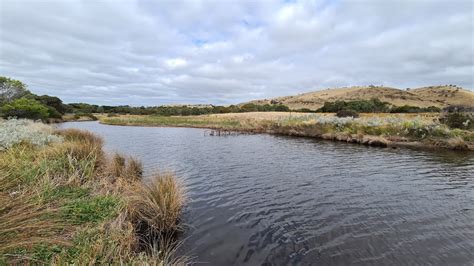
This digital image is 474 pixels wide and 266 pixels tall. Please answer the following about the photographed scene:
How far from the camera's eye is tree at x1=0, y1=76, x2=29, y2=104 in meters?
48.2

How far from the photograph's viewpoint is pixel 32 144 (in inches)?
420

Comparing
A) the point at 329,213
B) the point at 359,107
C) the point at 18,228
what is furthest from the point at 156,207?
the point at 359,107

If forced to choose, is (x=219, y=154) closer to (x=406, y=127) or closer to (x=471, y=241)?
(x=471, y=241)

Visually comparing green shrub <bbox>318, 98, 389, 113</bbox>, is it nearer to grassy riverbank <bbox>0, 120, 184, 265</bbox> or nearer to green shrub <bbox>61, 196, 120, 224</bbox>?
grassy riverbank <bbox>0, 120, 184, 265</bbox>

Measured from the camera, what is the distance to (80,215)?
5.04 m

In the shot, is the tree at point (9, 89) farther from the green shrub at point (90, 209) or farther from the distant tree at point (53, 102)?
the green shrub at point (90, 209)

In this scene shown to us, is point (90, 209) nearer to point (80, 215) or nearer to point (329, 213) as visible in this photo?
point (80, 215)

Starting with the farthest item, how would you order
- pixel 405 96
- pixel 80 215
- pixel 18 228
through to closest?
pixel 405 96, pixel 80 215, pixel 18 228

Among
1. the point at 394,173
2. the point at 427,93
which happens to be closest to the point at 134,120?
the point at 394,173

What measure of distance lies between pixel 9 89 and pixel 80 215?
194ft

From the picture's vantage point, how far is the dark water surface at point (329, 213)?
5.30m

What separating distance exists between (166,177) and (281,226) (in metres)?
2.98

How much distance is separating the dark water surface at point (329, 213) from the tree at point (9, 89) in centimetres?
5111

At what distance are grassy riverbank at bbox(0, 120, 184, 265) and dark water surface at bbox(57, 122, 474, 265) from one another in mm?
888
